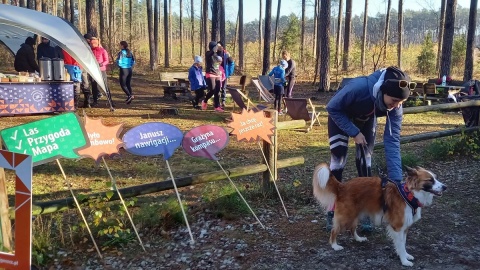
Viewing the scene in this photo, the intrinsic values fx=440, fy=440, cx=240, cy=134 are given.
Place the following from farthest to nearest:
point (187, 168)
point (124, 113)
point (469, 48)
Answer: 1. point (469, 48)
2. point (124, 113)
3. point (187, 168)

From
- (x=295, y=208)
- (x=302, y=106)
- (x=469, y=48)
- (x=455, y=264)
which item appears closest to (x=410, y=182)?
(x=455, y=264)

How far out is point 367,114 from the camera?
4180mm

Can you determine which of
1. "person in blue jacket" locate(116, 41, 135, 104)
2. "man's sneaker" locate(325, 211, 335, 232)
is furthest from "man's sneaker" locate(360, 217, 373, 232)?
"person in blue jacket" locate(116, 41, 135, 104)

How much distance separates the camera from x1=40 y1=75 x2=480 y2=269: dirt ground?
396cm

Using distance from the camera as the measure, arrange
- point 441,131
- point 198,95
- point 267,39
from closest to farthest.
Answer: point 441,131 → point 198,95 → point 267,39

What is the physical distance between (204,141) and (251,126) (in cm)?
65

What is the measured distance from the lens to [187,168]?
7.41 metres

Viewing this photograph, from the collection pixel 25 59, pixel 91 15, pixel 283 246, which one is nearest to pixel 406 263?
pixel 283 246

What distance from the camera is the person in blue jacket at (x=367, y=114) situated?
3.81m

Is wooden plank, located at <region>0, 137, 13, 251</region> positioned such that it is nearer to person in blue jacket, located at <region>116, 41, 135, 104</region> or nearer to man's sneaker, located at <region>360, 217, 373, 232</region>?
man's sneaker, located at <region>360, 217, 373, 232</region>

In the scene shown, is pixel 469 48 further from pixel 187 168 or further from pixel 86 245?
pixel 86 245

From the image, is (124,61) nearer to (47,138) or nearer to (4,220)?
(47,138)

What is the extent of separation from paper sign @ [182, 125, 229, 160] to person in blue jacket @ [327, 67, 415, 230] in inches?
49.8

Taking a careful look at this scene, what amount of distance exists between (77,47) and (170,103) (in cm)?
441
